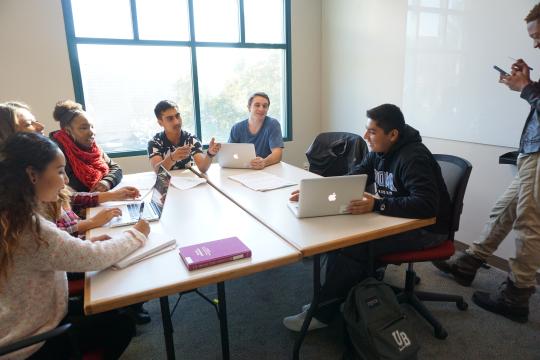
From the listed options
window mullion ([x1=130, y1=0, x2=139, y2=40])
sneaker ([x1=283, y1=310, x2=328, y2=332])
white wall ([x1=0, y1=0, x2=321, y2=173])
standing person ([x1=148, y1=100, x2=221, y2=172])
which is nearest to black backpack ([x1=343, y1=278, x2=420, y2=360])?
sneaker ([x1=283, y1=310, x2=328, y2=332])

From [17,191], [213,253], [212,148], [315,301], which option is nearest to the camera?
[17,191]

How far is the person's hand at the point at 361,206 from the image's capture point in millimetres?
1637

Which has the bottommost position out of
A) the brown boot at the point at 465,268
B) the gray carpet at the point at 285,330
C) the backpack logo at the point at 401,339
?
the gray carpet at the point at 285,330

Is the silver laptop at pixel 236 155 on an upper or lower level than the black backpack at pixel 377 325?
upper

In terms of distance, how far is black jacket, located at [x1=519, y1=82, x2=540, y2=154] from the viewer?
1.93m

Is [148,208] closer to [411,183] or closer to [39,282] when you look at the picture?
[39,282]

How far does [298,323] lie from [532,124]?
1722 millimetres

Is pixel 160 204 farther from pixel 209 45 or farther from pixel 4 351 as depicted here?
pixel 209 45

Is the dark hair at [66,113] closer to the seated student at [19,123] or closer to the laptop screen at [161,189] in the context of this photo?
the seated student at [19,123]

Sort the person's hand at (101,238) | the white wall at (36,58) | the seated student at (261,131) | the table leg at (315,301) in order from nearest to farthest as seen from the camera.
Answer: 1. the person's hand at (101,238)
2. the table leg at (315,301)
3. the seated student at (261,131)
4. the white wall at (36,58)

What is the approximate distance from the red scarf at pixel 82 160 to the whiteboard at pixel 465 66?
2.58 m

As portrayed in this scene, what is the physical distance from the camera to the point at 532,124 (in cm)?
204

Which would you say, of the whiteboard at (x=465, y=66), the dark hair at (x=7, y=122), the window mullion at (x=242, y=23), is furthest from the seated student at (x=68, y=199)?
the window mullion at (x=242, y=23)

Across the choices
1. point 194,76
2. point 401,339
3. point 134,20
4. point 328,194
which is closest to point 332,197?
point 328,194
